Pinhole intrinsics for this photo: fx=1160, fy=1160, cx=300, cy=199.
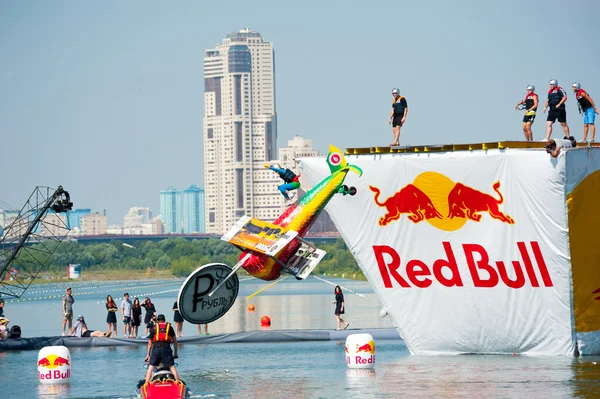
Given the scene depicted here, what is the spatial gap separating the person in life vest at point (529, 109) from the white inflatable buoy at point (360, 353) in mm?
9130

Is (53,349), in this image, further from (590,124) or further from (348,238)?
(590,124)

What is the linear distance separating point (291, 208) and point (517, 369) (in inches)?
336

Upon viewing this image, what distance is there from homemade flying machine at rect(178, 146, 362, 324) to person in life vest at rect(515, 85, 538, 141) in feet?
23.8

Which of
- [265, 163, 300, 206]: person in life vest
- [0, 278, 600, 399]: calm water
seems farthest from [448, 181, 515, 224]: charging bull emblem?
[265, 163, 300, 206]: person in life vest

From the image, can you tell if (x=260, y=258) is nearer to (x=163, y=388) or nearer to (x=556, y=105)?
(x=163, y=388)

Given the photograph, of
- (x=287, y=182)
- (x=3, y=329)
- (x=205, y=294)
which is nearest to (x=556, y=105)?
(x=287, y=182)

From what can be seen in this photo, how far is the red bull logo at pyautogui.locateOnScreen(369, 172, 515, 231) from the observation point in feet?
128

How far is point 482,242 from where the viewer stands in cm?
3906

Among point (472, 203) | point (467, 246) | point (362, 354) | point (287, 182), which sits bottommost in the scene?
point (362, 354)

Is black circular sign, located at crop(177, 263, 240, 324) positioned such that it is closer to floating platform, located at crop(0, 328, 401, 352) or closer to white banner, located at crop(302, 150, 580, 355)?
white banner, located at crop(302, 150, 580, 355)

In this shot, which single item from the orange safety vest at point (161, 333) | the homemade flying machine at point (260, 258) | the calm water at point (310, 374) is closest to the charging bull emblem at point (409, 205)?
the homemade flying machine at point (260, 258)

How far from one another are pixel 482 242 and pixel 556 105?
5.18 m

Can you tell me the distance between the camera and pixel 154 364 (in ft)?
Answer: 101

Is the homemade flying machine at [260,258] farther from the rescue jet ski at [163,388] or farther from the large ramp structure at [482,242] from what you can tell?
the large ramp structure at [482,242]
